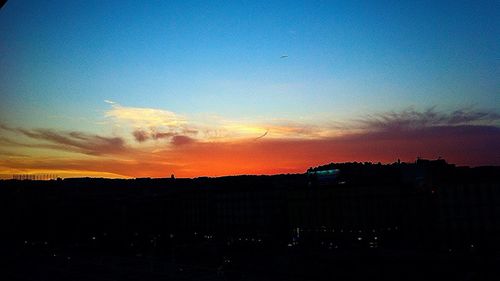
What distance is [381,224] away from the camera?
19.5m

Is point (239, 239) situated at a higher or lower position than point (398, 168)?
lower

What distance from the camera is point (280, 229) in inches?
928

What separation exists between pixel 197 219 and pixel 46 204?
1359 centimetres

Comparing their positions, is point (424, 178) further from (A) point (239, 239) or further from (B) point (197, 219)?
(B) point (197, 219)

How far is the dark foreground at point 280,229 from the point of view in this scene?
1478 cm

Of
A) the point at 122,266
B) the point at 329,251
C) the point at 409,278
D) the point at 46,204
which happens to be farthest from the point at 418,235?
the point at 46,204

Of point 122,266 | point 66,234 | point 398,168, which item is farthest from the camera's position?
point 66,234

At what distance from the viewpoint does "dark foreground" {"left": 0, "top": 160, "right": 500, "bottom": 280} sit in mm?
14781

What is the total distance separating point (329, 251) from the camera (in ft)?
59.9

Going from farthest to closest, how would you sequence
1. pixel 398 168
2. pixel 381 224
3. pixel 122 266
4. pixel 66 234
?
pixel 66 234, pixel 398 168, pixel 381 224, pixel 122 266

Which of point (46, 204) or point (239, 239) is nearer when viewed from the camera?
point (239, 239)

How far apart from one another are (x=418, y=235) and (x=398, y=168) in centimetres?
632

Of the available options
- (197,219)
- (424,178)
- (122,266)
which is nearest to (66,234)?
Result: (197,219)

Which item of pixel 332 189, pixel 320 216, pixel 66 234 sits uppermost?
pixel 332 189
